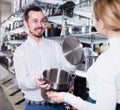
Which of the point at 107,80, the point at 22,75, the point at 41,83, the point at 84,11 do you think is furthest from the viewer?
the point at 84,11

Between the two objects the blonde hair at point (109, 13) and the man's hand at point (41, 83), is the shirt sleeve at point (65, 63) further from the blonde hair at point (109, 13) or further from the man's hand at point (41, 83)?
A: the blonde hair at point (109, 13)

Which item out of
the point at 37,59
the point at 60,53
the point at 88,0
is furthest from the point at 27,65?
the point at 88,0

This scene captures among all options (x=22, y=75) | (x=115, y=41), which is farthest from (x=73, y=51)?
(x=115, y=41)

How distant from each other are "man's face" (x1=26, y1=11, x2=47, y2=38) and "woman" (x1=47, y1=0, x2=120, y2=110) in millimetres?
800

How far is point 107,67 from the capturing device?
3.11ft

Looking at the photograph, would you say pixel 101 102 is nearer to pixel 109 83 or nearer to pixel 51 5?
pixel 109 83

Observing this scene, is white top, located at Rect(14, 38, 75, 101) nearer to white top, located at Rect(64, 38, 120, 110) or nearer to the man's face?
the man's face

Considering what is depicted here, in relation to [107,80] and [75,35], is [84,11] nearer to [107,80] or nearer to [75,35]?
[75,35]

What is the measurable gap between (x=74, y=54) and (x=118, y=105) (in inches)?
30.5

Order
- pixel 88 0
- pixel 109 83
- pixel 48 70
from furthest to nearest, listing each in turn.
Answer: pixel 88 0
pixel 48 70
pixel 109 83

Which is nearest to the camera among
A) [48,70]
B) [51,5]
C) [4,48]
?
[48,70]

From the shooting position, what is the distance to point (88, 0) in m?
2.46

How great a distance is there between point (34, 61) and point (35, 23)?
24 cm

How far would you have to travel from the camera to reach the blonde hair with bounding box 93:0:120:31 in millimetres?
944
